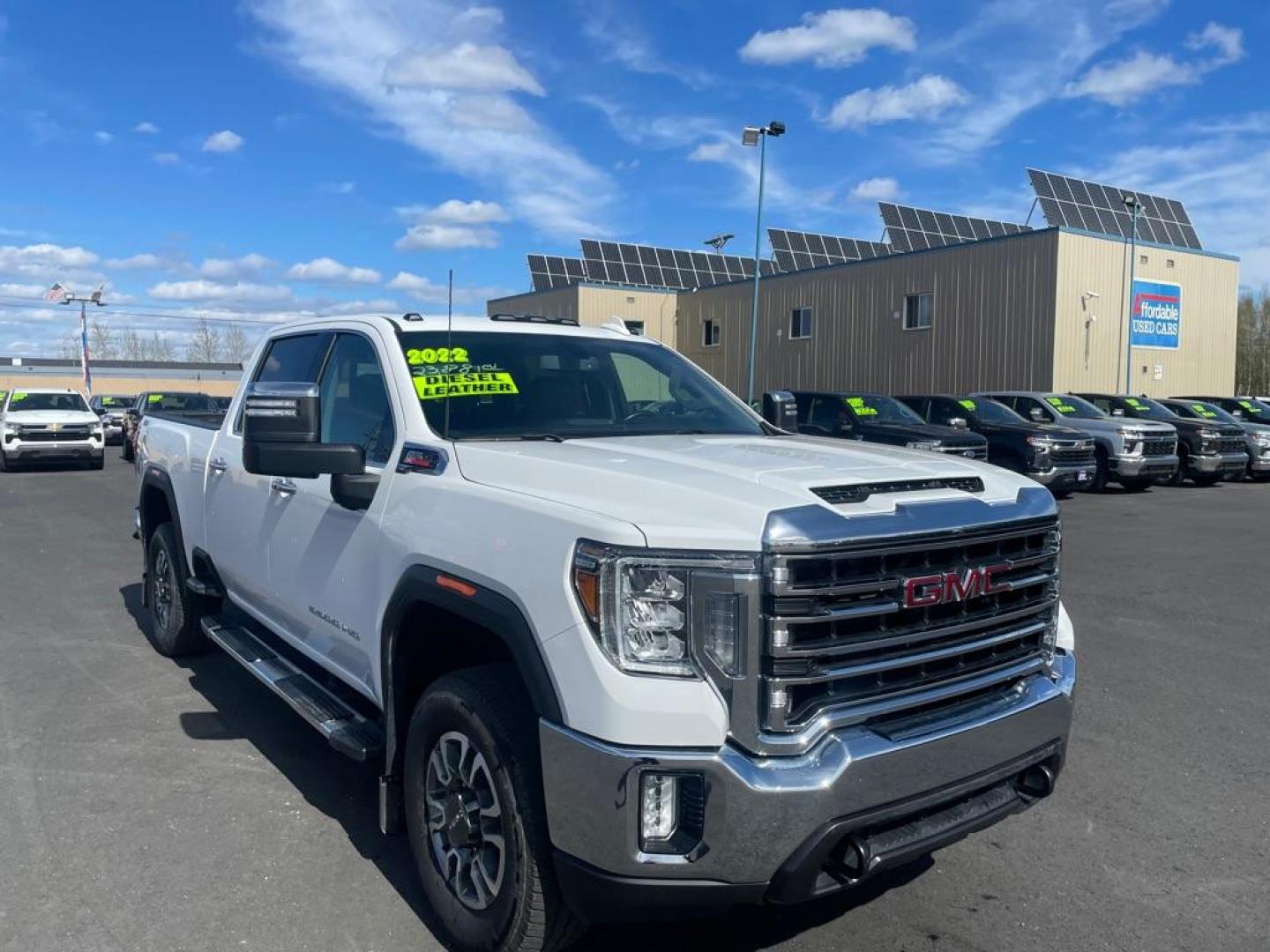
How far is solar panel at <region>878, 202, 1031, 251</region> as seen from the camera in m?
33.3

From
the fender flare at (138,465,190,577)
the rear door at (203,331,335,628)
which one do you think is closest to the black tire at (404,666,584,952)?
the rear door at (203,331,335,628)

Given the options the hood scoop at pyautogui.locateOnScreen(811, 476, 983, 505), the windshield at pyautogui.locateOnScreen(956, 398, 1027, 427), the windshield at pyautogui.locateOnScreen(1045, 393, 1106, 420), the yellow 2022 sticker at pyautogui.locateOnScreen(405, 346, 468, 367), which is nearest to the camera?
the hood scoop at pyautogui.locateOnScreen(811, 476, 983, 505)

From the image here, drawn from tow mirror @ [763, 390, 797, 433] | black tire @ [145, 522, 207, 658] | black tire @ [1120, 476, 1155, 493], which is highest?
tow mirror @ [763, 390, 797, 433]

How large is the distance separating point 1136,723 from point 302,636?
13.4ft

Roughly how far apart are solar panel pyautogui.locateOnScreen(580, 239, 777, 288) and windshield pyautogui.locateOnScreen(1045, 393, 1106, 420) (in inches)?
793

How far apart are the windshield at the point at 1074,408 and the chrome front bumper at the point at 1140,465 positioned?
0.94 meters

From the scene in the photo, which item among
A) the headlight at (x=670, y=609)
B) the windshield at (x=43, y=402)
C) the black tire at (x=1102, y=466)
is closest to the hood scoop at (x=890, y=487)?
the headlight at (x=670, y=609)

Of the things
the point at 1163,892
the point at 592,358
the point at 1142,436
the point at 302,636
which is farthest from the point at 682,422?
the point at 1142,436

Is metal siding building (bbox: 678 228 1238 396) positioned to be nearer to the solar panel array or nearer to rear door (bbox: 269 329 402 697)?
the solar panel array

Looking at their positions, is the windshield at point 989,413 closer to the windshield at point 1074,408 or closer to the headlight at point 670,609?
the windshield at point 1074,408

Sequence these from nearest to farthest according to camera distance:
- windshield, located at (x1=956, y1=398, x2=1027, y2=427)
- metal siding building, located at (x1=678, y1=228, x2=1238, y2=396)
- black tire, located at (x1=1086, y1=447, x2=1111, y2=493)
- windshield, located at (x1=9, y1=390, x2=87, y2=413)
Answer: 1. windshield, located at (x1=956, y1=398, x2=1027, y2=427)
2. black tire, located at (x1=1086, y1=447, x2=1111, y2=493)
3. windshield, located at (x1=9, y1=390, x2=87, y2=413)
4. metal siding building, located at (x1=678, y1=228, x2=1238, y2=396)

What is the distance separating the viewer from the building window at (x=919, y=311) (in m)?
28.6

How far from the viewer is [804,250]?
120ft


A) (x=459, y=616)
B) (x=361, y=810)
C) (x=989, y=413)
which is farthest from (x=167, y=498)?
(x=989, y=413)
